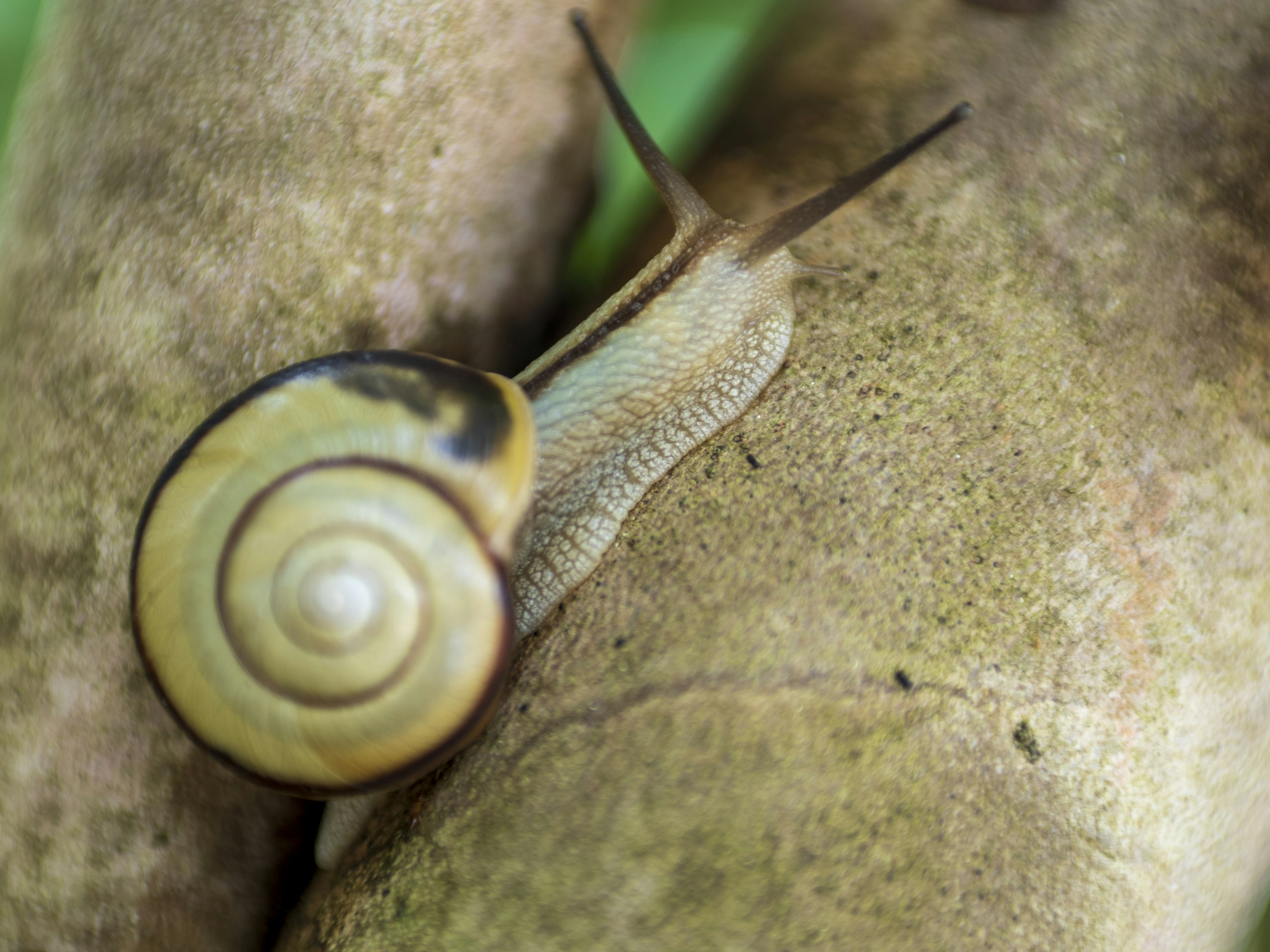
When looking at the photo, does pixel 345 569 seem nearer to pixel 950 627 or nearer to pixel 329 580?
pixel 329 580

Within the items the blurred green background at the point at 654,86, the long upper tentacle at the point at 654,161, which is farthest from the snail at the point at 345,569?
the blurred green background at the point at 654,86

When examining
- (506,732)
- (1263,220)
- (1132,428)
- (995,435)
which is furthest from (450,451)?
(1263,220)

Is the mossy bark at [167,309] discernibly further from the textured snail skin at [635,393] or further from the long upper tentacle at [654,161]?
the textured snail skin at [635,393]

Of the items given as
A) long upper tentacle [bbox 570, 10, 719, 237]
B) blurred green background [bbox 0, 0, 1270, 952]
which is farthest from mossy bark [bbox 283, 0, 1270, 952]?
blurred green background [bbox 0, 0, 1270, 952]

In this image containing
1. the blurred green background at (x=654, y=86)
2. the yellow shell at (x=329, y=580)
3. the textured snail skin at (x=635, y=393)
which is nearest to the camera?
the yellow shell at (x=329, y=580)

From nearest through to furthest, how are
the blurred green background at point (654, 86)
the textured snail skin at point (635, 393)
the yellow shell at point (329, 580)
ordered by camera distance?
1. the yellow shell at point (329, 580)
2. the textured snail skin at point (635, 393)
3. the blurred green background at point (654, 86)

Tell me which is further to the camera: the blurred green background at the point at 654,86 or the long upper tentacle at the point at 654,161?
the blurred green background at the point at 654,86

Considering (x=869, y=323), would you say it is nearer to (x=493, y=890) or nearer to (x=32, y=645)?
(x=493, y=890)

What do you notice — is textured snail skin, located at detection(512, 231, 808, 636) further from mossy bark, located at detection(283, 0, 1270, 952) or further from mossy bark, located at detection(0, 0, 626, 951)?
mossy bark, located at detection(0, 0, 626, 951)
